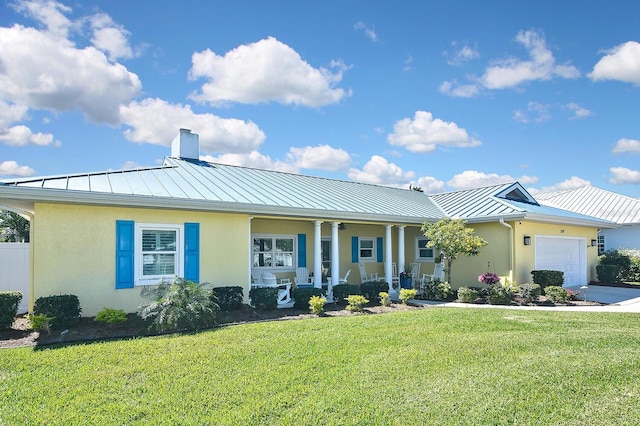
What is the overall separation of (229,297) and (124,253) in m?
2.72

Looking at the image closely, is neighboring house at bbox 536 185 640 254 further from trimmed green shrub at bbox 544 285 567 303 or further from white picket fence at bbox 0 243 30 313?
white picket fence at bbox 0 243 30 313

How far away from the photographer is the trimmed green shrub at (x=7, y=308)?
26.4 feet

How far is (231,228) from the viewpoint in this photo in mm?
11055

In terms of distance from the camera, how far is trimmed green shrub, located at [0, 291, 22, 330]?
8047 mm

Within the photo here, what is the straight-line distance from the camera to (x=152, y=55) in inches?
479

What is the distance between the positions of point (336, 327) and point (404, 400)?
152 inches

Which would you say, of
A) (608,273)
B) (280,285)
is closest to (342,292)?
(280,285)

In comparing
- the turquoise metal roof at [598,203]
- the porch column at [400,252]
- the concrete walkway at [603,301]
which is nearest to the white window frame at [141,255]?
the concrete walkway at [603,301]

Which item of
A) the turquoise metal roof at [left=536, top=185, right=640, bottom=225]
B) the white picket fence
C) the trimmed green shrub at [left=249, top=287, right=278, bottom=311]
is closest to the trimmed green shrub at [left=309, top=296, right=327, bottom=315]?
the trimmed green shrub at [left=249, top=287, right=278, bottom=311]

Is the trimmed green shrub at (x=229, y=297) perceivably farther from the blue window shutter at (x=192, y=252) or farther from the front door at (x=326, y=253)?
the front door at (x=326, y=253)

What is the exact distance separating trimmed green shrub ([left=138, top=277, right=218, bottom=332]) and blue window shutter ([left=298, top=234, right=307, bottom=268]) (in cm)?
579

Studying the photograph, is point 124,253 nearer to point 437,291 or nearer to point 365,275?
point 365,275

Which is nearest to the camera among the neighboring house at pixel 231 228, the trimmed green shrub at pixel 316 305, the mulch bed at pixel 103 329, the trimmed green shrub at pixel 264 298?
the mulch bed at pixel 103 329

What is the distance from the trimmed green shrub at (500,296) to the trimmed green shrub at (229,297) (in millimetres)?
7726
